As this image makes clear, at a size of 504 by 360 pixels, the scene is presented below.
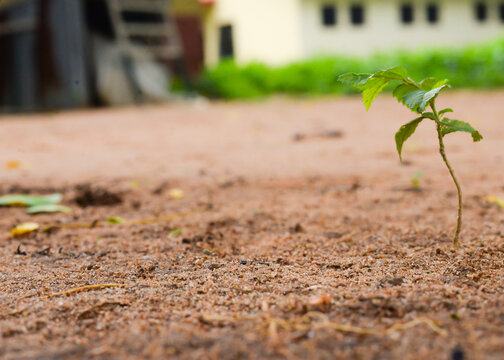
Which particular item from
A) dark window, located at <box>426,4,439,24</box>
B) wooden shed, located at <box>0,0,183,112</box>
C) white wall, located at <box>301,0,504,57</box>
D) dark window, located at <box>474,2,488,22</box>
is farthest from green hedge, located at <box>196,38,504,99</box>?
dark window, located at <box>474,2,488,22</box>

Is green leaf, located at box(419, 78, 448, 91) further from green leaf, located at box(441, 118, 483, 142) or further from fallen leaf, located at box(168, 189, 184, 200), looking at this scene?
fallen leaf, located at box(168, 189, 184, 200)

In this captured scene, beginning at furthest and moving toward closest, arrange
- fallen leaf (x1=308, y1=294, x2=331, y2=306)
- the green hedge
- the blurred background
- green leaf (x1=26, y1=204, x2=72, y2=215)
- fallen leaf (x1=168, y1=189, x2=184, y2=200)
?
the green hedge → the blurred background → fallen leaf (x1=168, y1=189, x2=184, y2=200) → green leaf (x1=26, y1=204, x2=72, y2=215) → fallen leaf (x1=308, y1=294, x2=331, y2=306)

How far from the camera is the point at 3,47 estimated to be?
9.85 metres

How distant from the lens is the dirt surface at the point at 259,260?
→ 3.41 ft

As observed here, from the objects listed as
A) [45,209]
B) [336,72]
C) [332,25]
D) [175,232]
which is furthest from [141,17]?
[175,232]

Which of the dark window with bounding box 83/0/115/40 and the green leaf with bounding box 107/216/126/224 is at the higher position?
the dark window with bounding box 83/0/115/40

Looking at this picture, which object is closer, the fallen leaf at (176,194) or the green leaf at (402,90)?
the green leaf at (402,90)

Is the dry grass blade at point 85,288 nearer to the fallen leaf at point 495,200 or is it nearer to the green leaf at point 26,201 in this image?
the green leaf at point 26,201

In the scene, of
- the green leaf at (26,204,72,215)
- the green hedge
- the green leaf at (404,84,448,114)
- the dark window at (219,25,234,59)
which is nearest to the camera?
the green leaf at (404,84,448,114)

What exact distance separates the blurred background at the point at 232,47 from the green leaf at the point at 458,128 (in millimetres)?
5948

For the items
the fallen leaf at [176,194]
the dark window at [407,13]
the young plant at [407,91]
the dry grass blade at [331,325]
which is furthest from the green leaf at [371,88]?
the dark window at [407,13]

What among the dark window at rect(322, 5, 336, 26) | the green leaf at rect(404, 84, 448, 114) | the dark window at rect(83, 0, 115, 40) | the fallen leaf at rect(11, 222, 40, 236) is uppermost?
the dark window at rect(322, 5, 336, 26)

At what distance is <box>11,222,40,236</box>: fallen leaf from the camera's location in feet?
6.61

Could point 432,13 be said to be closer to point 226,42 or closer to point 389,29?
Answer: point 389,29
